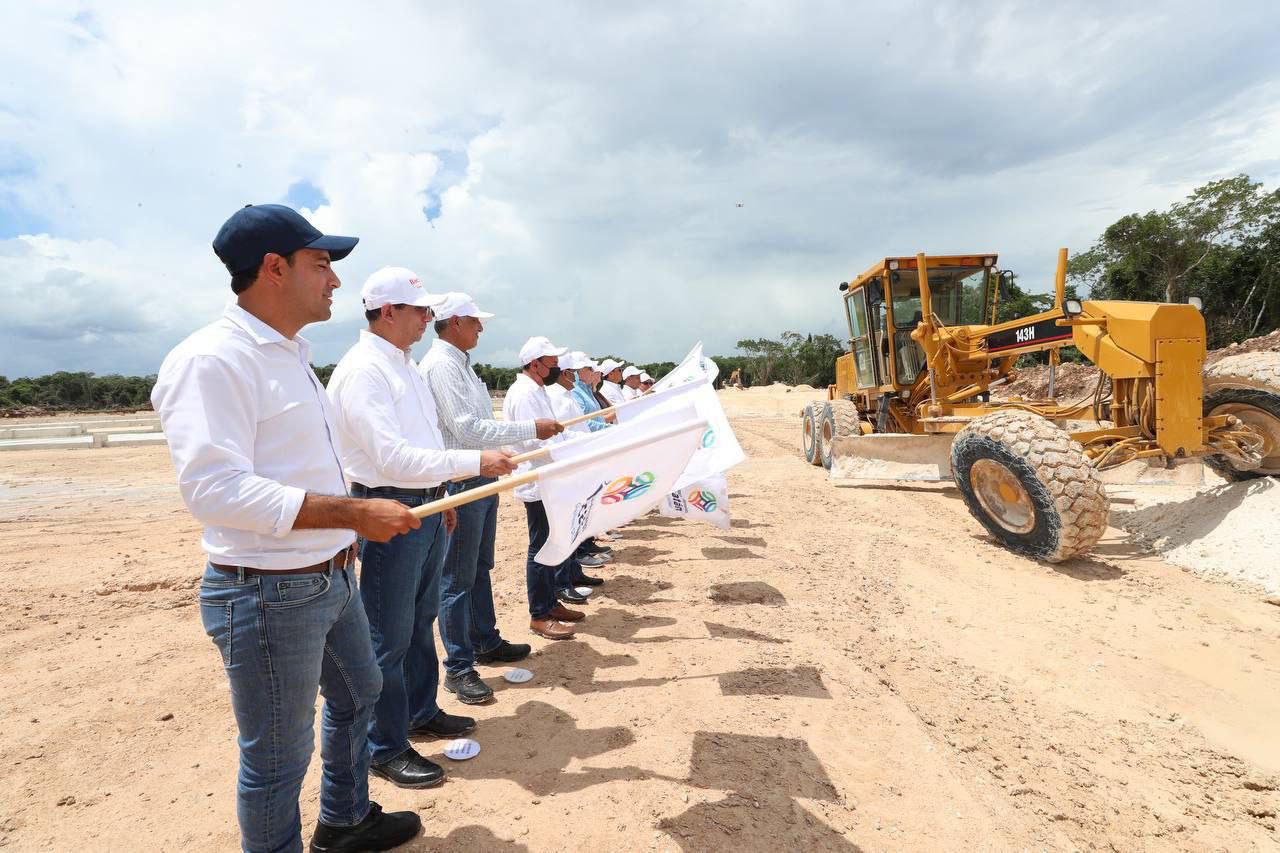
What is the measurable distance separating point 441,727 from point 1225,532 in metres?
6.30

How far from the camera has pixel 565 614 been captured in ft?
15.3

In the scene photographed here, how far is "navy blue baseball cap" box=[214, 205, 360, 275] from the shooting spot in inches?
69.7

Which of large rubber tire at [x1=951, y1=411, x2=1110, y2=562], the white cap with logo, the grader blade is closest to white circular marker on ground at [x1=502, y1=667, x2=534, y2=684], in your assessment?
the white cap with logo

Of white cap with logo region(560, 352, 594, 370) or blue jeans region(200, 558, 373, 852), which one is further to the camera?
white cap with logo region(560, 352, 594, 370)

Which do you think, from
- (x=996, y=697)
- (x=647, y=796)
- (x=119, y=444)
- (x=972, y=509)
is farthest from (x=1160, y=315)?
(x=119, y=444)

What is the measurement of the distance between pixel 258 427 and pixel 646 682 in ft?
8.45

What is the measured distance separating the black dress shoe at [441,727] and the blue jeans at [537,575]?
1313 millimetres

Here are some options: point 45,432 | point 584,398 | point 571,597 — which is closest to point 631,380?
point 584,398

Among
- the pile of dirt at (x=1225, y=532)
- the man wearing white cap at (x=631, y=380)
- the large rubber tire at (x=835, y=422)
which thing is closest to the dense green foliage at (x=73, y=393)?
the man wearing white cap at (x=631, y=380)

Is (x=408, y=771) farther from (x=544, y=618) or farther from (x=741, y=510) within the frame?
(x=741, y=510)

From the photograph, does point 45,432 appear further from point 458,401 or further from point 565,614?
point 458,401

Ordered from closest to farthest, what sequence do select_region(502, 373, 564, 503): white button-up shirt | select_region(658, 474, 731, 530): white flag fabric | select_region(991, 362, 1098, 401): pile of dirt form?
select_region(502, 373, 564, 503): white button-up shirt < select_region(658, 474, 731, 530): white flag fabric < select_region(991, 362, 1098, 401): pile of dirt

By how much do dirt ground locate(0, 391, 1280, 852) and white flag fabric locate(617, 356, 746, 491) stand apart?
1044 millimetres

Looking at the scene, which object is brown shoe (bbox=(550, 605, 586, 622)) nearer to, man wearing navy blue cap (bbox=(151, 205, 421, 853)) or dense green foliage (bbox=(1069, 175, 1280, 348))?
man wearing navy blue cap (bbox=(151, 205, 421, 853))
